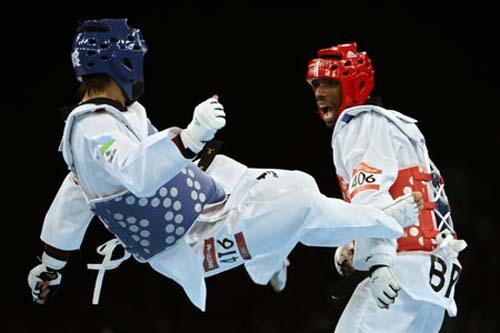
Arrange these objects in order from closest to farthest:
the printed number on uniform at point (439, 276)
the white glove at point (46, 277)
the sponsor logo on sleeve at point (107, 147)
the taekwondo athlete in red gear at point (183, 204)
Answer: the sponsor logo on sleeve at point (107, 147)
the taekwondo athlete in red gear at point (183, 204)
the printed number on uniform at point (439, 276)
the white glove at point (46, 277)

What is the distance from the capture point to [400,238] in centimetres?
460

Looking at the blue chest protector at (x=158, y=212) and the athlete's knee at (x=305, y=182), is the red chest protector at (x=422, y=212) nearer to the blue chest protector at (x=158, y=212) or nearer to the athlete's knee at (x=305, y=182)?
the athlete's knee at (x=305, y=182)

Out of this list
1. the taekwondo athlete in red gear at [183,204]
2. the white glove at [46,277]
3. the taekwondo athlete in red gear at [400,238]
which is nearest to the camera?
the taekwondo athlete in red gear at [183,204]

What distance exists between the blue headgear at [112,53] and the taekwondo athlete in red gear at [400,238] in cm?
99

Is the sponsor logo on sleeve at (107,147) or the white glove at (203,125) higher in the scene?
the white glove at (203,125)

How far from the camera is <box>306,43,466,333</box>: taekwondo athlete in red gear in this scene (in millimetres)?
4418

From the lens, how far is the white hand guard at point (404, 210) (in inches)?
170

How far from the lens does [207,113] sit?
3785 millimetres

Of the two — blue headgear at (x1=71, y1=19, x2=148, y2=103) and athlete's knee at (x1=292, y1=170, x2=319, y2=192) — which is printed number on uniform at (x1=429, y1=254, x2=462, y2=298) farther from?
blue headgear at (x1=71, y1=19, x2=148, y2=103)

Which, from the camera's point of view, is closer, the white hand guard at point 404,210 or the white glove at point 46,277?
the white hand guard at point 404,210

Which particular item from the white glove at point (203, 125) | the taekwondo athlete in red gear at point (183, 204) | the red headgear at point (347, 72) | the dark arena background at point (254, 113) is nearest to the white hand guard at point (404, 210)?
the taekwondo athlete in red gear at point (183, 204)

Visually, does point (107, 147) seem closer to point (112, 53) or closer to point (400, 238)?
point (112, 53)

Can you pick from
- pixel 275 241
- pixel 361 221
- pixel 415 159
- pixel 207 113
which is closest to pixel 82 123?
pixel 207 113

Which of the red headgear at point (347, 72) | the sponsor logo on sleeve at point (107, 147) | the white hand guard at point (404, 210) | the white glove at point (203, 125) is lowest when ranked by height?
the white hand guard at point (404, 210)
